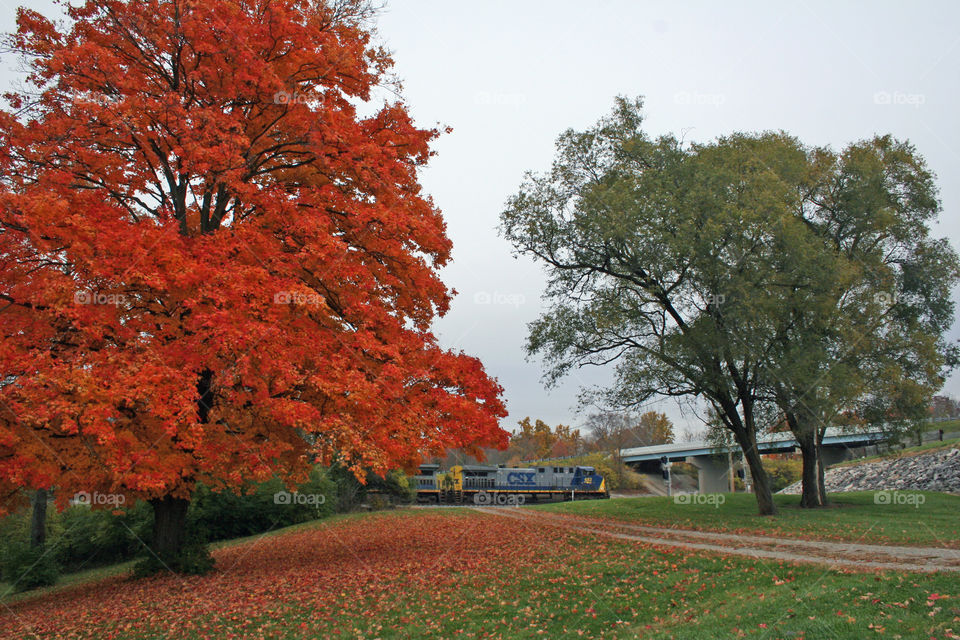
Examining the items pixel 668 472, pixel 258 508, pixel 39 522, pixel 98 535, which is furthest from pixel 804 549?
pixel 668 472

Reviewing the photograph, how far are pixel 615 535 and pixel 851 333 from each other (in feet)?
44.0

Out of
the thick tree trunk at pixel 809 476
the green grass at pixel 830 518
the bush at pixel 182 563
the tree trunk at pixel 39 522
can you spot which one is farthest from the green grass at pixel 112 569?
the thick tree trunk at pixel 809 476

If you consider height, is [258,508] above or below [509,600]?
below

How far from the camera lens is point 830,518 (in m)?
21.1

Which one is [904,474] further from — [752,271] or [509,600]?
[509,600]

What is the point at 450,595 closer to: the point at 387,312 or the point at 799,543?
the point at 387,312

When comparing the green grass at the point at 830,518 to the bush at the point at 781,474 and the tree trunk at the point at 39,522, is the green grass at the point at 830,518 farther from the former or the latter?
the bush at the point at 781,474

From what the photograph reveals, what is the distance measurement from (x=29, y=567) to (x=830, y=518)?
28006mm

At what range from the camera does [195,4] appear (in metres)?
12.3

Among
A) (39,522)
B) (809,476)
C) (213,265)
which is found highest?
(213,265)

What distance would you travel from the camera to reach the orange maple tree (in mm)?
10234

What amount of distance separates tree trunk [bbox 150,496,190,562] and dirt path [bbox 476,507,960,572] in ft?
35.8

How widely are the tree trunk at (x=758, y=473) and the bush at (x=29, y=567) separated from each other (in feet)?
83.6

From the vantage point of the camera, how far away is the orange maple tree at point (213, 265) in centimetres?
1023
